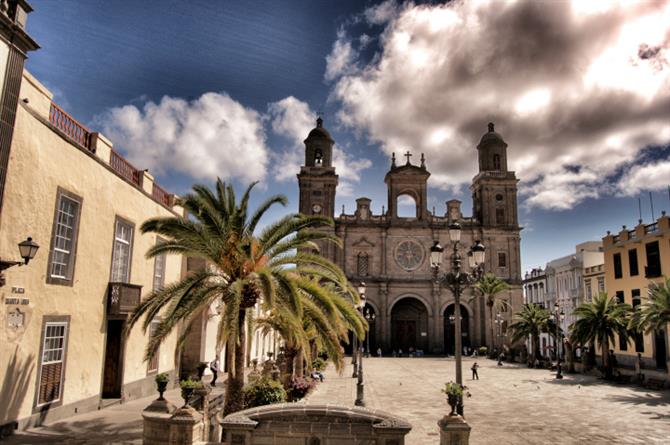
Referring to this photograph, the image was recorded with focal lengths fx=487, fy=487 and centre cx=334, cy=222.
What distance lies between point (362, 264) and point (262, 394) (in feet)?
119

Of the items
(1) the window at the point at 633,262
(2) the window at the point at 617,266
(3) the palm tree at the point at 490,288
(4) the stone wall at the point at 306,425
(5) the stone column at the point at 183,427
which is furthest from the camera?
(3) the palm tree at the point at 490,288

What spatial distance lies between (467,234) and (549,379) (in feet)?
80.2

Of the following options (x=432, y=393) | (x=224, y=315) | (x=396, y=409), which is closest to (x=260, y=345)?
(x=432, y=393)

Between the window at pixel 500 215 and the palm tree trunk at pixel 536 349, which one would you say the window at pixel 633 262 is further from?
the window at pixel 500 215

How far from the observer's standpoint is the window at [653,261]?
3397 centimetres

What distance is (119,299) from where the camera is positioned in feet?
52.4

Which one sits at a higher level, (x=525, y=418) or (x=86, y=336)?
(x=86, y=336)

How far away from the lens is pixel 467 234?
52.1m

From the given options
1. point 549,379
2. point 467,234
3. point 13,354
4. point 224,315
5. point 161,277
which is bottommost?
point 549,379

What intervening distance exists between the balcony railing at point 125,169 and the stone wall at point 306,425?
10311 mm

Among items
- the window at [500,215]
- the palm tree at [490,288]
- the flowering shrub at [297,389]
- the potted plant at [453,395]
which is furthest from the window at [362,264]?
the potted plant at [453,395]

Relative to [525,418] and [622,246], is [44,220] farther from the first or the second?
[622,246]

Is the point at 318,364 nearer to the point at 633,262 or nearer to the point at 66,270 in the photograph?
the point at 66,270

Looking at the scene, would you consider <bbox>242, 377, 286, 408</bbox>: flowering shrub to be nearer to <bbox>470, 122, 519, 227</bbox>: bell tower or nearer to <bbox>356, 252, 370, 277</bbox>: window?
<bbox>356, 252, 370, 277</bbox>: window
